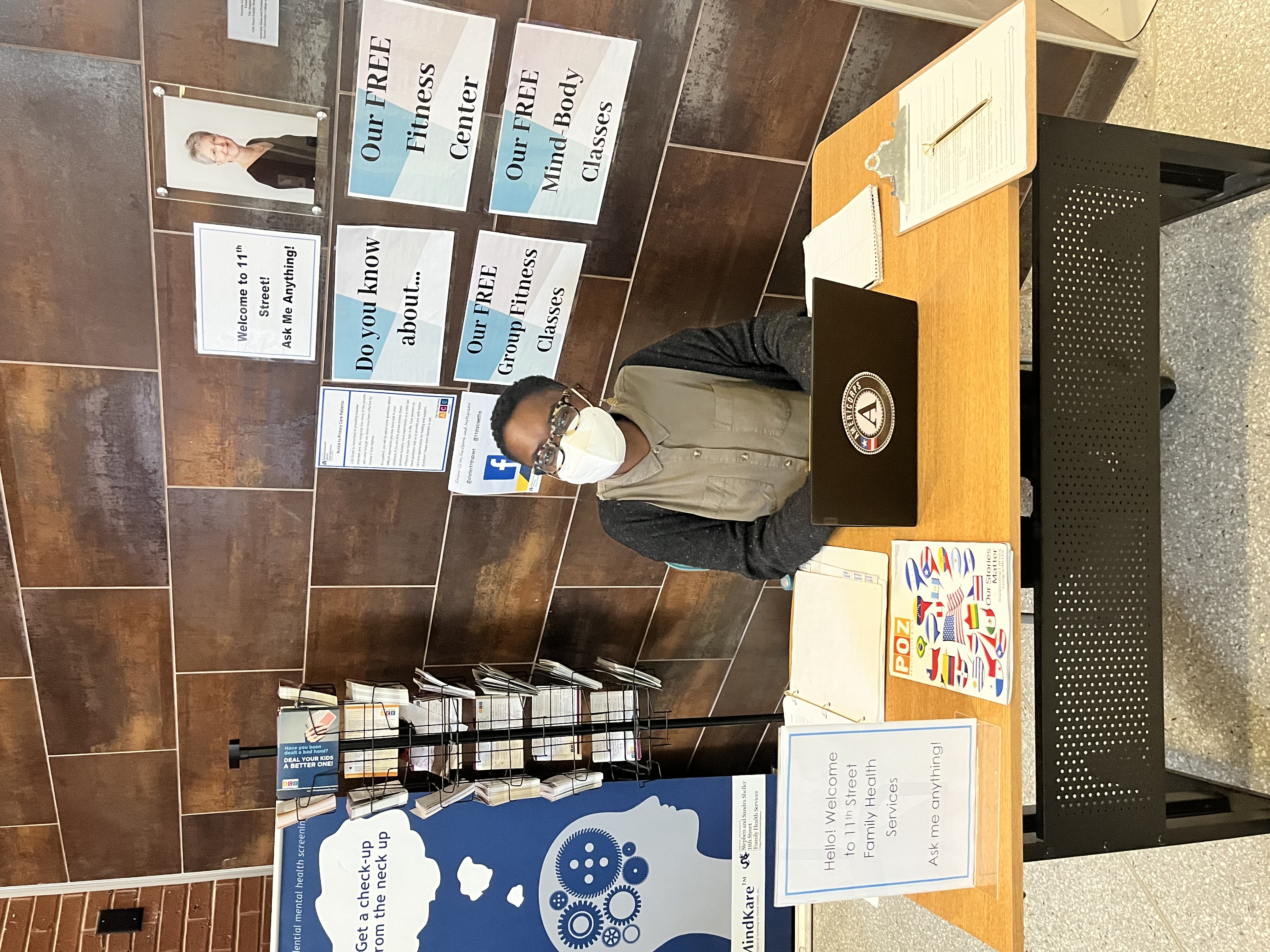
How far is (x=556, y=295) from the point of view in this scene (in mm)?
2303

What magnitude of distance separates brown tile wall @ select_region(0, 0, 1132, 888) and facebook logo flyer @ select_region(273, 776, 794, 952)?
0.45 m

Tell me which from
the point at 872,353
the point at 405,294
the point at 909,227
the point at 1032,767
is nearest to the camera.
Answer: the point at 872,353

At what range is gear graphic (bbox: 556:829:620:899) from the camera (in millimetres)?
2602

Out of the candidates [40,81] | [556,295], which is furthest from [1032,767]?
[40,81]

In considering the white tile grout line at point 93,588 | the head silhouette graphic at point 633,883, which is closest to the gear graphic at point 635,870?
the head silhouette graphic at point 633,883

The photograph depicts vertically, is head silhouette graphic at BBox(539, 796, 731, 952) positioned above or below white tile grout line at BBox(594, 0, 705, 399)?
below

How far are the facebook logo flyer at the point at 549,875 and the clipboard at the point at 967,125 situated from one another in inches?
75.1

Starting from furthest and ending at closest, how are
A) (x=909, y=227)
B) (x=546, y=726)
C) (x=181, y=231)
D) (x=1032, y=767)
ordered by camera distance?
(x=546, y=726) → (x=1032, y=767) → (x=181, y=231) → (x=909, y=227)

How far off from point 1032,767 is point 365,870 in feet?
6.14

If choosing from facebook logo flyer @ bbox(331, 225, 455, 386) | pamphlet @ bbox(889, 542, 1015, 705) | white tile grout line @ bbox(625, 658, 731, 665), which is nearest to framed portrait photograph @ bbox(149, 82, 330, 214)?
facebook logo flyer @ bbox(331, 225, 455, 386)

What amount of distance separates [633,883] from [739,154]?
217 centimetres

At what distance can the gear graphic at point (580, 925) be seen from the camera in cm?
261

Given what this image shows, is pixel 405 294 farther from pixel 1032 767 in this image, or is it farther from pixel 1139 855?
pixel 1139 855

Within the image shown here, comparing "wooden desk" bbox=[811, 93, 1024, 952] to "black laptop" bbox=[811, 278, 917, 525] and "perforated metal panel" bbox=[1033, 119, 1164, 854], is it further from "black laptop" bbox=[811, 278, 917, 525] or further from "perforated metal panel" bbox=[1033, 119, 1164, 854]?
"perforated metal panel" bbox=[1033, 119, 1164, 854]
